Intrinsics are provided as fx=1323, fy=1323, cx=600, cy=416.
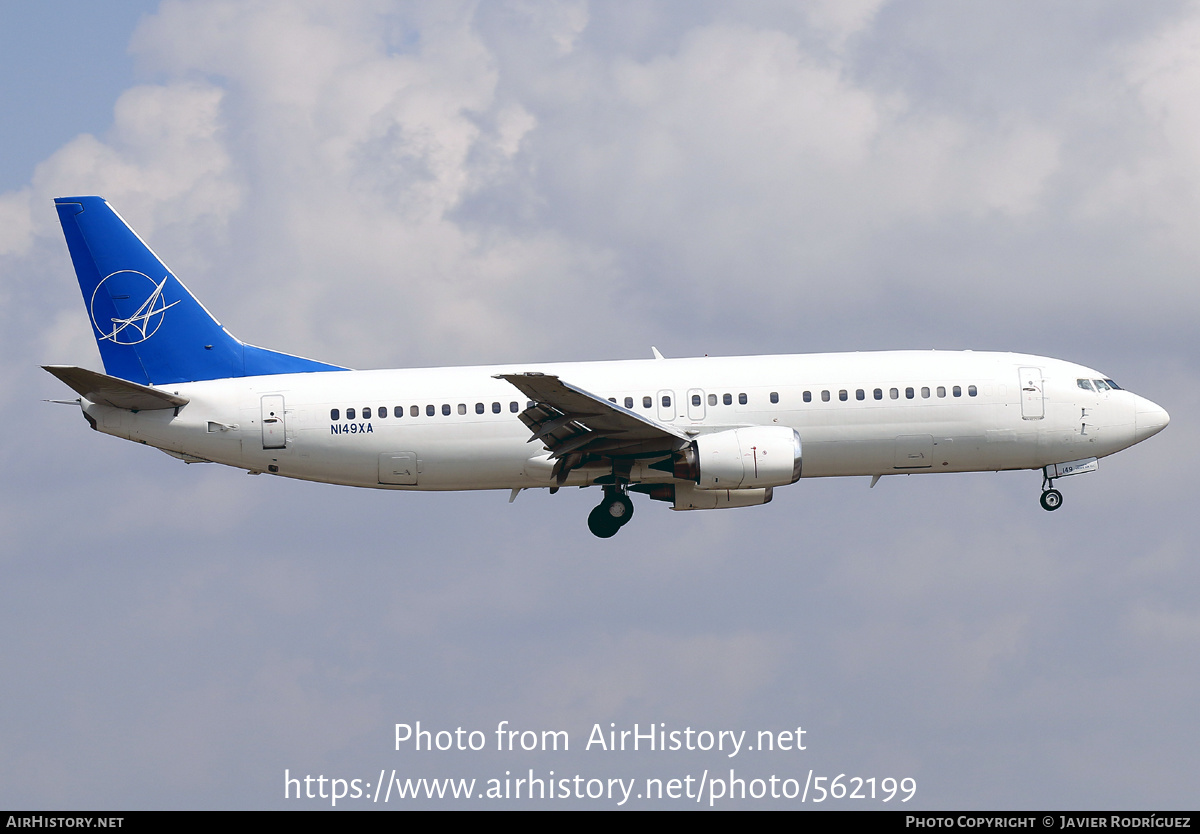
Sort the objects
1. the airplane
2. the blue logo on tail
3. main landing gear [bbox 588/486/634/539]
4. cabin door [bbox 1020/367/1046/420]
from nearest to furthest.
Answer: the airplane < cabin door [bbox 1020/367/1046/420] < main landing gear [bbox 588/486/634/539] < the blue logo on tail

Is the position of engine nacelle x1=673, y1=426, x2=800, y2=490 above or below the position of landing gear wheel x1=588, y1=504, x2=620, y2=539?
above

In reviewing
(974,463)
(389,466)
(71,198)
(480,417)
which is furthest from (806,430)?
(71,198)

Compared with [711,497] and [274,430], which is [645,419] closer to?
[711,497]

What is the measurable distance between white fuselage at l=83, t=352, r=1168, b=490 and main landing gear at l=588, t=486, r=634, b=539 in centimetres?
77

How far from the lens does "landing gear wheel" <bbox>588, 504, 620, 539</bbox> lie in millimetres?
41531

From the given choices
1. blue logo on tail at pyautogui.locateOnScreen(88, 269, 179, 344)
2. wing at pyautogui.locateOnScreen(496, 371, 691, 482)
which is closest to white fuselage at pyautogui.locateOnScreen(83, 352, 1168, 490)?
wing at pyautogui.locateOnScreen(496, 371, 691, 482)

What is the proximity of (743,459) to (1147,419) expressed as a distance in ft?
45.2

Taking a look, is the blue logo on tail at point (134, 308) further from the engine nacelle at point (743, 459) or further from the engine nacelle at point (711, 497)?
the engine nacelle at point (743, 459)

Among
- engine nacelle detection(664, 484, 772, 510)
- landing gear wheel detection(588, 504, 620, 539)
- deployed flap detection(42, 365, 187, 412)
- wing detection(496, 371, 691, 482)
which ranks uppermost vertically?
deployed flap detection(42, 365, 187, 412)

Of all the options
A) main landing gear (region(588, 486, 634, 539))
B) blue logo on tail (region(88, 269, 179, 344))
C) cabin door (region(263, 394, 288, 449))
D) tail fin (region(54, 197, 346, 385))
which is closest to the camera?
cabin door (region(263, 394, 288, 449))

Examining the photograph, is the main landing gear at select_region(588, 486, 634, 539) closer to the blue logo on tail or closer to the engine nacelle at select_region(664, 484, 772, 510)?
the engine nacelle at select_region(664, 484, 772, 510)

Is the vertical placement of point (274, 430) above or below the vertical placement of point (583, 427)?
above

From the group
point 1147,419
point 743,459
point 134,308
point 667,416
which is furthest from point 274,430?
point 1147,419

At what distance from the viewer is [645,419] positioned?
39.7 metres
